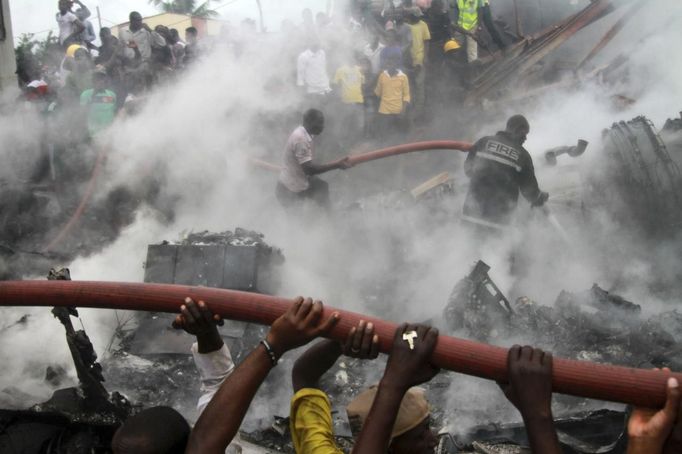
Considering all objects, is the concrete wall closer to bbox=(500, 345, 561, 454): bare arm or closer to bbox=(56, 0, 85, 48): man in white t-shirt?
bbox=(56, 0, 85, 48): man in white t-shirt

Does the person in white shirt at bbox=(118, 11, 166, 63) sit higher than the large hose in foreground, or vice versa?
the person in white shirt at bbox=(118, 11, 166, 63)

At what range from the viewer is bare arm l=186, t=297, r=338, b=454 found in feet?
5.86

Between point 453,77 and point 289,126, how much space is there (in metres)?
3.18

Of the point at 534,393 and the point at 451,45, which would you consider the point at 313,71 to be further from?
the point at 534,393

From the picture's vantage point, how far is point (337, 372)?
4824mm

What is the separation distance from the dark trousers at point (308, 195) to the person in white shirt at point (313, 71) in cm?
376

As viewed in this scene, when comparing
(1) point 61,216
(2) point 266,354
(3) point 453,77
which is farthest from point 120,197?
(2) point 266,354

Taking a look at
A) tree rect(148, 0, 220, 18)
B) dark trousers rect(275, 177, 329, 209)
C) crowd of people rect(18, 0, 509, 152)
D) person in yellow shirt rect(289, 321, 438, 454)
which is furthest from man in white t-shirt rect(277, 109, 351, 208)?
tree rect(148, 0, 220, 18)

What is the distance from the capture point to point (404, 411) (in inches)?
75.7

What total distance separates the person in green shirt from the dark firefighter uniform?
530cm

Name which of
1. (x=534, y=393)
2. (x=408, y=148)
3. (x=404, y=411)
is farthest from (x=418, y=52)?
(x=534, y=393)

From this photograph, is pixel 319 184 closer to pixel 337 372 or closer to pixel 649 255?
pixel 337 372

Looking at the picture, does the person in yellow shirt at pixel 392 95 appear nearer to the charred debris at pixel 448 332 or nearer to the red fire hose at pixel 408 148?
the red fire hose at pixel 408 148

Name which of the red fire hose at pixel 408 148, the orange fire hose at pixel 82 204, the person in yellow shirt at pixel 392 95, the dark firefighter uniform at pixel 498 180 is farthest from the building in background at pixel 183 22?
the dark firefighter uniform at pixel 498 180
